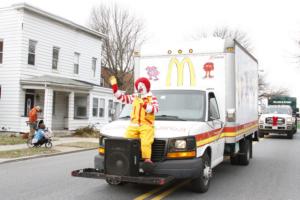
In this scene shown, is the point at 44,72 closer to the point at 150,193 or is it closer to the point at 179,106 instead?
the point at 179,106

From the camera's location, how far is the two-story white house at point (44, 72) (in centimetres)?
2145

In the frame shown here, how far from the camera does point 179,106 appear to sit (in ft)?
25.7

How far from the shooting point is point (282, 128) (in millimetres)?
23812

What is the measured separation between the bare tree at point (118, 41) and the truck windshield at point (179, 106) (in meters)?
32.7

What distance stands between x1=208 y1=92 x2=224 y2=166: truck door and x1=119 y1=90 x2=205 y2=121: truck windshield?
0.26 meters

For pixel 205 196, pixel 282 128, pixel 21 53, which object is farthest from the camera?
pixel 282 128

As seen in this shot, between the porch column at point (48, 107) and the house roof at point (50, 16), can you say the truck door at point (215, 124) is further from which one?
the house roof at point (50, 16)

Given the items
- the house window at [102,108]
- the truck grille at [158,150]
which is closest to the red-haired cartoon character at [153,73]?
the truck grille at [158,150]

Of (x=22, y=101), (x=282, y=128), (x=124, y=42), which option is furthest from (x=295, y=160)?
(x=124, y=42)

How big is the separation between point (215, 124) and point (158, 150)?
186 centimetres

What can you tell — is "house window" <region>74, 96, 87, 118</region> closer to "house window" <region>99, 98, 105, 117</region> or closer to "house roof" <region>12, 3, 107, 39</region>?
"house window" <region>99, 98, 105, 117</region>

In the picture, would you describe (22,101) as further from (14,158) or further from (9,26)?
(14,158)

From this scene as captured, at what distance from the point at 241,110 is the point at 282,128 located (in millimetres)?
15349

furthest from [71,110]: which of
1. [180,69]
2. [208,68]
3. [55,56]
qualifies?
[208,68]
